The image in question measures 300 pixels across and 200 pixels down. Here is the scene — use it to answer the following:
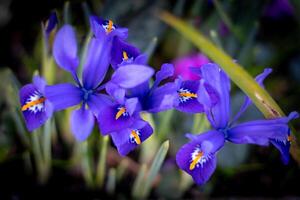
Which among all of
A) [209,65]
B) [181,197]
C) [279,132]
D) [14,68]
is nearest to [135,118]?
[209,65]

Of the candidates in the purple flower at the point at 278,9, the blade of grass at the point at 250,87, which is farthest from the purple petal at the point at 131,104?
the purple flower at the point at 278,9

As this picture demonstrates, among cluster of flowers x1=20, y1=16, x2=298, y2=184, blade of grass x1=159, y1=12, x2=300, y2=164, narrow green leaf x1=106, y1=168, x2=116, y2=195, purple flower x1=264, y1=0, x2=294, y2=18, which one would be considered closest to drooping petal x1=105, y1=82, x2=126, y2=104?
cluster of flowers x1=20, y1=16, x2=298, y2=184

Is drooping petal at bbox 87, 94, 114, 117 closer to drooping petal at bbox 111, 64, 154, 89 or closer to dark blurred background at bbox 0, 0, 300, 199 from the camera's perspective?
drooping petal at bbox 111, 64, 154, 89

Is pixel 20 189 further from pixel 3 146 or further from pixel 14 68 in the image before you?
pixel 14 68

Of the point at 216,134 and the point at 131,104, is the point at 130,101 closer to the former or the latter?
the point at 131,104

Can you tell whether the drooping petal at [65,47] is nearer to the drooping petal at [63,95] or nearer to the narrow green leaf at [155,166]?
the drooping petal at [63,95]

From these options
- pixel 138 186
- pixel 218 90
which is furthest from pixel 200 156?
pixel 138 186
